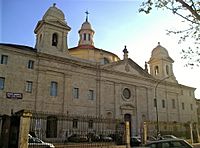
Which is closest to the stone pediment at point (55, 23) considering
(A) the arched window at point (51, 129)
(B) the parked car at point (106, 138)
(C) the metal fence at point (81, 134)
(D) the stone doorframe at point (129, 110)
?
(A) the arched window at point (51, 129)

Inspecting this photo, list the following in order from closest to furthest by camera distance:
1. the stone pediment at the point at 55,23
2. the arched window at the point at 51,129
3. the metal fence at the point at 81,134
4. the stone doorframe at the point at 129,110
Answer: the metal fence at the point at 81,134 < the arched window at the point at 51,129 < the stone pediment at the point at 55,23 < the stone doorframe at the point at 129,110

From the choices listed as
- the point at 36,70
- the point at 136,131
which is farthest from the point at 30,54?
the point at 136,131

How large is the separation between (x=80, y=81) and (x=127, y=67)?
368 inches

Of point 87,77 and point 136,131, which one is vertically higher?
point 87,77

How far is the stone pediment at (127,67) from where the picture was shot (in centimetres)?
3472

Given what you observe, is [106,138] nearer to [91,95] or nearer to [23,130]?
[23,130]

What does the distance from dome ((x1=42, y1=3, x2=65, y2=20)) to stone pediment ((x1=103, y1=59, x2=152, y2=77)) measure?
924cm

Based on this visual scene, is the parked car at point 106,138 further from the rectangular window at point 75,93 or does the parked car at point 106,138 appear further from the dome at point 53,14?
the dome at point 53,14

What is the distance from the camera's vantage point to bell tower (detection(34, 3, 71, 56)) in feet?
96.5

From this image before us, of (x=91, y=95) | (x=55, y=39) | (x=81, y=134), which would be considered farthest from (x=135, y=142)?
(x=55, y=39)

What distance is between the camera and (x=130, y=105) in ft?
116

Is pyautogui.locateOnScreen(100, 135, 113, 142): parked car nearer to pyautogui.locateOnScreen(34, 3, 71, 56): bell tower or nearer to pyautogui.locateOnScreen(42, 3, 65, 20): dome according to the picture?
pyautogui.locateOnScreen(34, 3, 71, 56): bell tower

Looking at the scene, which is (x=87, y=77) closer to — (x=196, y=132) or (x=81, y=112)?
(x=81, y=112)

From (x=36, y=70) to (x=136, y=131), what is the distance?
17.6 metres
